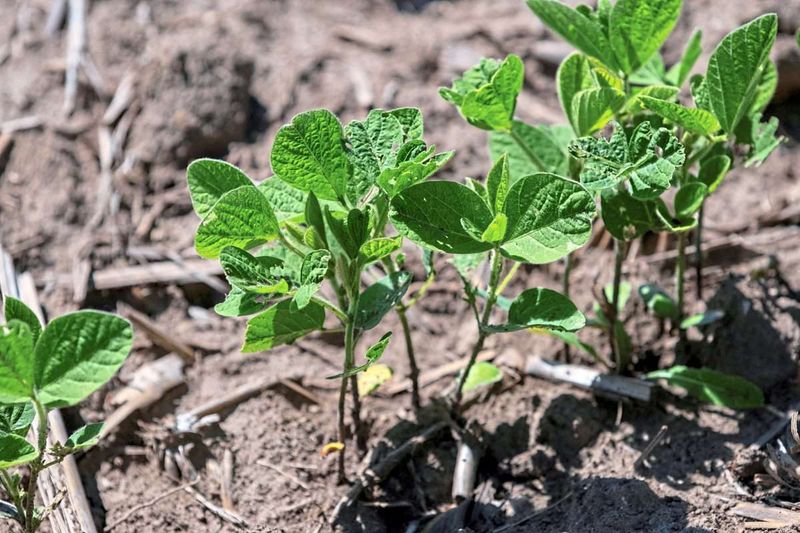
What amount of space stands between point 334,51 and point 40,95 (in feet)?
3.46

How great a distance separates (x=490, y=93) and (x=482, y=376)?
705 mm

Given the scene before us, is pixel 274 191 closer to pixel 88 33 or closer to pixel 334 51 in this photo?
pixel 334 51

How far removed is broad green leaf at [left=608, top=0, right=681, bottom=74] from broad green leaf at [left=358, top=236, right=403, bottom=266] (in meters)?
0.72

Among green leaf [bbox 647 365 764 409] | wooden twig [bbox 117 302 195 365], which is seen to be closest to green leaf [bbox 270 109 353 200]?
wooden twig [bbox 117 302 195 365]

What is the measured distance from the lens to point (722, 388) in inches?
80.7

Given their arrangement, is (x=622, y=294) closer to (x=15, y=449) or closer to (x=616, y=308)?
(x=616, y=308)

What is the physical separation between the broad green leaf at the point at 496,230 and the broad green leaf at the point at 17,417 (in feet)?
3.02

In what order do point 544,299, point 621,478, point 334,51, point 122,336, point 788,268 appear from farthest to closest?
1. point 334,51
2. point 788,268
3. point 621,478
4. point 544,299
5. point 122,336

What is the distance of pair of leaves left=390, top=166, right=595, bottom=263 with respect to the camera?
1.61 m

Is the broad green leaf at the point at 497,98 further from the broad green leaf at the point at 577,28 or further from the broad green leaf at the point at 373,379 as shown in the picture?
the broad green leaf at the point at 373,379

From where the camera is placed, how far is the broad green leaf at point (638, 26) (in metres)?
1.89

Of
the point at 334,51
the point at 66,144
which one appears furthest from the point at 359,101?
the point at 66,144

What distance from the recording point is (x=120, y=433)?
86.1 inches

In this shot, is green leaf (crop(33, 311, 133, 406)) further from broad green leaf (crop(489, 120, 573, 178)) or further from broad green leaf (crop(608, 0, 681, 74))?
broad green leaf (crop(608, 0, 681, 74))
